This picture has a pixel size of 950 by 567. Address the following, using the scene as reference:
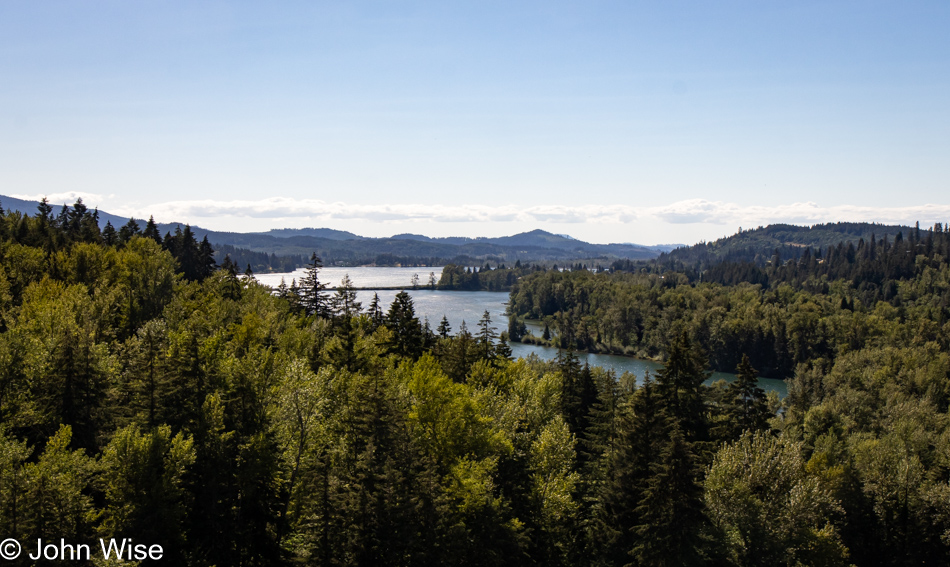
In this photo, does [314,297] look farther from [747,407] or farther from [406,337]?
[747,407]

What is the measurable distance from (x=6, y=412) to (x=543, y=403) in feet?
101

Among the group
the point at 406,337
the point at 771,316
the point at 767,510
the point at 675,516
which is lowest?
the point at 767,510

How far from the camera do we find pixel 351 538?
25.5 metres

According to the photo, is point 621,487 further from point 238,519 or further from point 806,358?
point 806,358

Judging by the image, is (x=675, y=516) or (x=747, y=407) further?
(x=747, y=407)

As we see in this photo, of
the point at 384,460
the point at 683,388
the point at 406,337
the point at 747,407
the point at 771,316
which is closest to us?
the point at 384,460

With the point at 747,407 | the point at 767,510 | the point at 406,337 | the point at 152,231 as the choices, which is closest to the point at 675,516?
the point at 767,510

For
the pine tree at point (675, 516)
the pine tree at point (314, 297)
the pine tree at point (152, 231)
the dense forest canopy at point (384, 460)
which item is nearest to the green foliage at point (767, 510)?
the dense forest canopy at point (384, 460)

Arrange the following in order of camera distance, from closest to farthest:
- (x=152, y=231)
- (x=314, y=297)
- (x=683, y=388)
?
(x=683, y=388)
(x=314, y=297)
(x=152, y=231)

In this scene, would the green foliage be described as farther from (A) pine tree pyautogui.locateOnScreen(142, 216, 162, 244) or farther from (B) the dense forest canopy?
(A) pine tree pyautogui.locateOnScreen(142, 216, 162, 244)

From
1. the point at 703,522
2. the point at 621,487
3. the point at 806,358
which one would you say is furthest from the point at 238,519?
the point at 806,358

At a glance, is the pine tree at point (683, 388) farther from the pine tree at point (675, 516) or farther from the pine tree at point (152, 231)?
the pine tree at point (152, 231)

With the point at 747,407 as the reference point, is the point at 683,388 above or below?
above

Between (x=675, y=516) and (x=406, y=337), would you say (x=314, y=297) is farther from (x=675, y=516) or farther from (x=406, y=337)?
(x=675, y=516)
